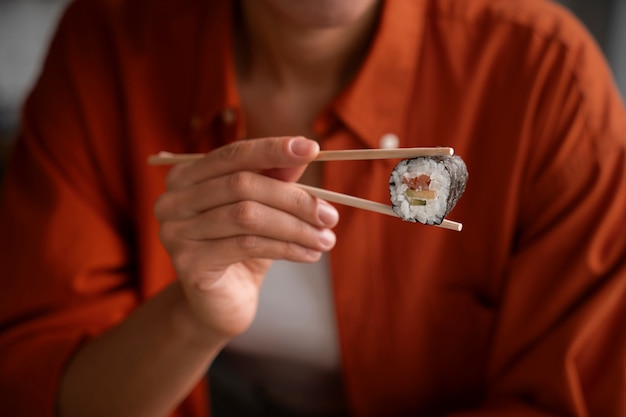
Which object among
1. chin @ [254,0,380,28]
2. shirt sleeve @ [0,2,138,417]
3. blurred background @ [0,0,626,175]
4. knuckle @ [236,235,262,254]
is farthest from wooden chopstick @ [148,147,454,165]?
blurred background @ [0,0,626,175]

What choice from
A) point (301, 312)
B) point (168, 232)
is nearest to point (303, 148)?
point (168, 232)

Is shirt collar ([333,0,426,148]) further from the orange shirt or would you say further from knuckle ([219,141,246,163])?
knuckle ([219,141,246,163])

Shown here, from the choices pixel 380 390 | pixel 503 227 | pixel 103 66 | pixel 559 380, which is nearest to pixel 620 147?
pixel 503 227

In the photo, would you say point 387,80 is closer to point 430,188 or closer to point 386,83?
point 386,83

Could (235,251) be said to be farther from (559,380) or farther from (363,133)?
(559,380)

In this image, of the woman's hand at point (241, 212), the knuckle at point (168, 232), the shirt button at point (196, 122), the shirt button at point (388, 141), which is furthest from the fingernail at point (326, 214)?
the shirt button at point (196, 122)
